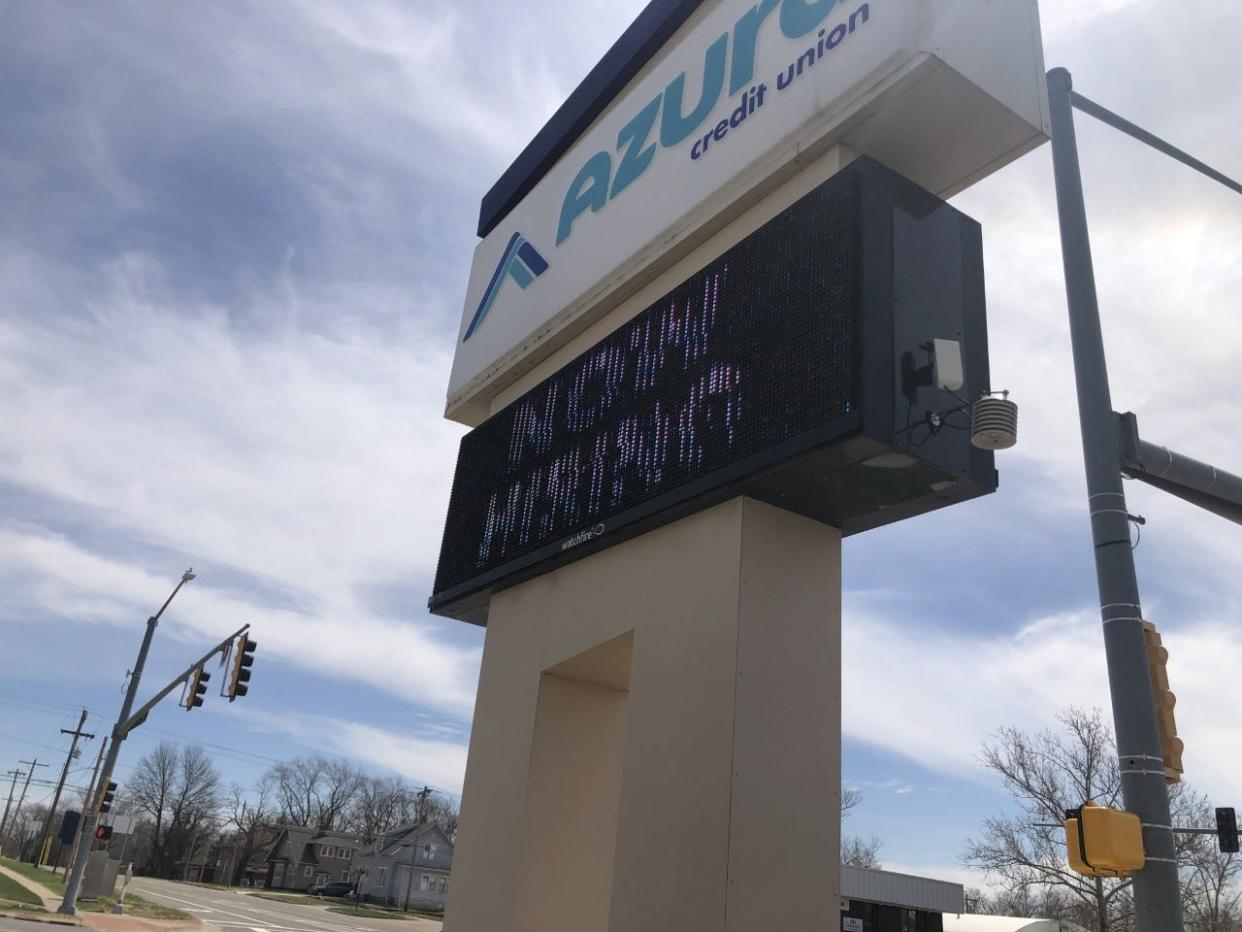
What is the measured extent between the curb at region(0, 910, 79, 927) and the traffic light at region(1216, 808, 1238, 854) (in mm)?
21073

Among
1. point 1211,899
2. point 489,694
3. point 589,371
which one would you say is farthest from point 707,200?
point 1211,899

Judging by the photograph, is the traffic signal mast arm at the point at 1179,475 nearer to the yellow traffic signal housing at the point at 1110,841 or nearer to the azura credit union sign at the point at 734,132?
the azura credit union sign at the point at 734,132

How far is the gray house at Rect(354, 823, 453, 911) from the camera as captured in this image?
60281mm

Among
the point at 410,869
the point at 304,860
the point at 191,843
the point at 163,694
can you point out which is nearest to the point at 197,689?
the point at 163,694

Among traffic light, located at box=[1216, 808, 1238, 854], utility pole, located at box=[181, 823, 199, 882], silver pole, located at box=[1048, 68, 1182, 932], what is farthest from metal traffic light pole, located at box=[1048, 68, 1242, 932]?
utility pole, located at box=[181, 823, 199, 882]

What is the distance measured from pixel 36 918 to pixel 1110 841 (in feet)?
73.2

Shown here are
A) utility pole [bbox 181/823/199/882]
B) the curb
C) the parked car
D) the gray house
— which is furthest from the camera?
utility pole [bbox 181/823/199/882]

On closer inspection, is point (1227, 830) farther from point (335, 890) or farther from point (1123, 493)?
point (335, 890)

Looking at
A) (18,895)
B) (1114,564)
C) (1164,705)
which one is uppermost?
(1114,564)

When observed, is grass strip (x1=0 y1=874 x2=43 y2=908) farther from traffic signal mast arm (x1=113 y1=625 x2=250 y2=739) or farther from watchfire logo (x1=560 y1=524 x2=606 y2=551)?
watchfire logo (x1=560 y1=524 x2=606 y2=551)

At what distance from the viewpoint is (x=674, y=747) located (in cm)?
603

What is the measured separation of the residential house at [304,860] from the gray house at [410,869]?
42.3ft

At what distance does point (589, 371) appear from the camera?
8.05m

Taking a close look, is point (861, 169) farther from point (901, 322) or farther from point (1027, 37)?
point (1027, 37)
